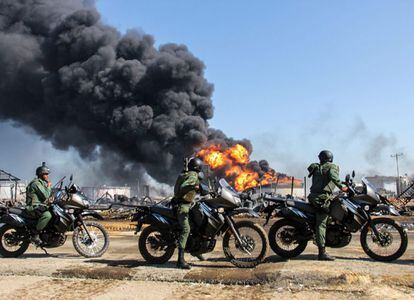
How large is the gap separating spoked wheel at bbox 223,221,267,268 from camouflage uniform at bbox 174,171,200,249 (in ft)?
2.32

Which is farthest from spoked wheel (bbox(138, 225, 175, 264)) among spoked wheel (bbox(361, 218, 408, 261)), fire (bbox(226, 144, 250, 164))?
fire (bbox(226, 144, 250, 164))

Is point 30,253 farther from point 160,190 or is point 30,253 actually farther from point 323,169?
point 160,190

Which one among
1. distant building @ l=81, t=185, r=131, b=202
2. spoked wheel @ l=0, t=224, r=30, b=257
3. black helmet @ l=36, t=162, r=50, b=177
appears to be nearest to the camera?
spoked wheel @ l=0, t=224, r=30, b=257

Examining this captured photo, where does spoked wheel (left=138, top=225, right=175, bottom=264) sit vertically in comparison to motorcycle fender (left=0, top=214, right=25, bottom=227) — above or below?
below

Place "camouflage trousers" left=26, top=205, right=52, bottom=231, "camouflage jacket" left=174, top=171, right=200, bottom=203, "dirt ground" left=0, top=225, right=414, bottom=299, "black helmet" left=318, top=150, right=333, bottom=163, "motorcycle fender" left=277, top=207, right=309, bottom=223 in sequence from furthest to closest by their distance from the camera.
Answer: "camouflage trousers" left=26, top=205, right=52, bottom=231
"black helmet" left=318, top=150, right=333, bottom=163
"motorcycle fender" left=277, top=207, right=309, bottom=223
"camouflage jacket" left=174, top=171, right=200, bottom=203
"dirt ground" left=0, top=225, right=414, bottom=299

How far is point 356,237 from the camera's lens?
12422 millimetres

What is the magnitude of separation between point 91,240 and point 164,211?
78.9 inches

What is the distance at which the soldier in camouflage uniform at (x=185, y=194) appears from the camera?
24.1 feet

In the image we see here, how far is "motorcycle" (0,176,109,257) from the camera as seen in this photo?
873 centimetres

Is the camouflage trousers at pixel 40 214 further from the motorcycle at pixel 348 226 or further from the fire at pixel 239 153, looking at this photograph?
the fire at pixel 239 153

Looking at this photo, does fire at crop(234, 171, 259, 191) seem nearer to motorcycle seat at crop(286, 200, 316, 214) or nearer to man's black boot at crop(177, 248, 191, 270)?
motorcycle seat at crop(286, 200, 316, 214)

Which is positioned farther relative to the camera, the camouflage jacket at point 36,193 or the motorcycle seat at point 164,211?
the camouflage jacket at point 36,193

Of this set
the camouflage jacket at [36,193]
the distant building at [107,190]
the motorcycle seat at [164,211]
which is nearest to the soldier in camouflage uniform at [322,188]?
the motorcycle seat at [164,211]

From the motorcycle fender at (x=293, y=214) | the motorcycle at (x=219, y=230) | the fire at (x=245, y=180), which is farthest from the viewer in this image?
the fire at (x=245, y=180)
